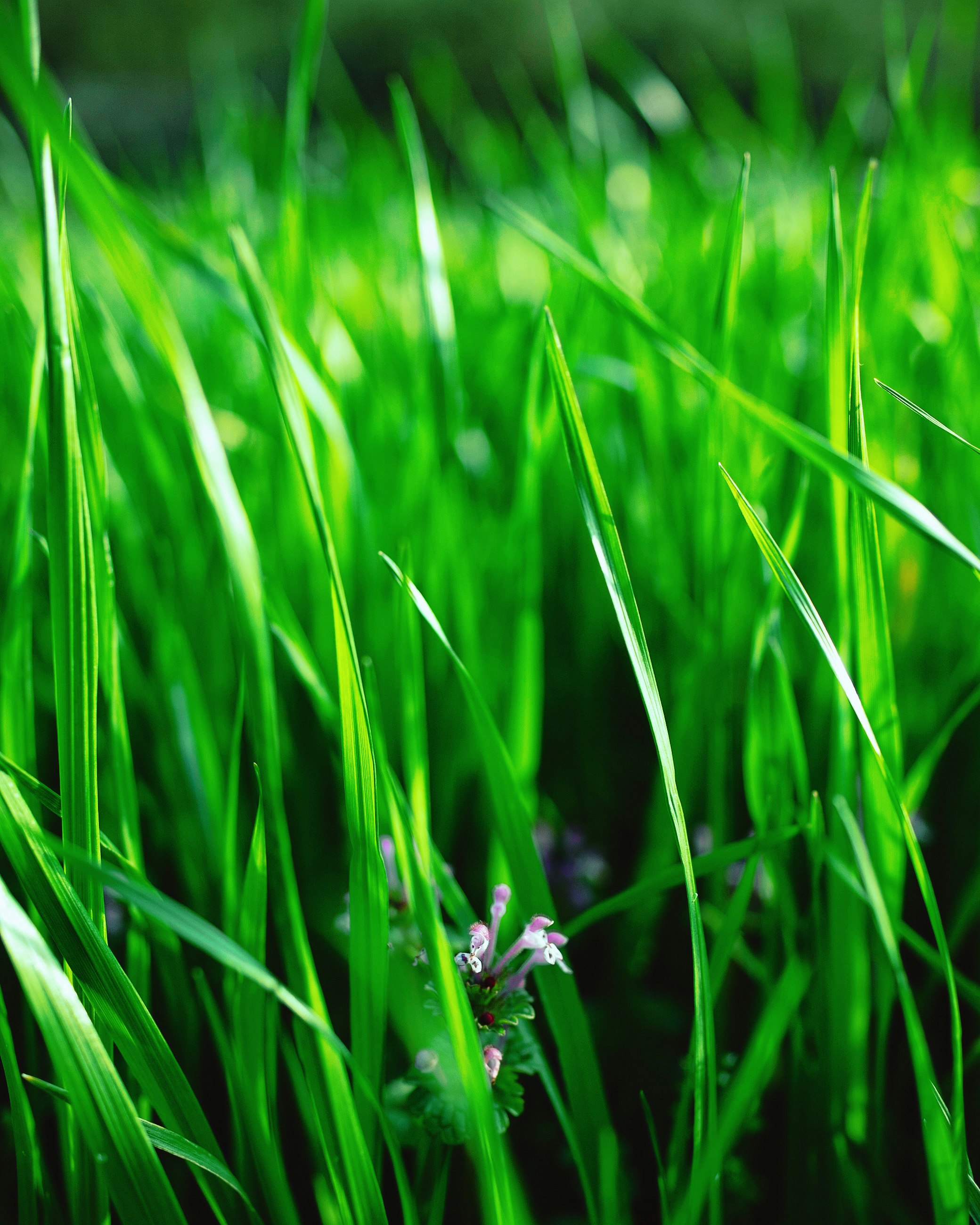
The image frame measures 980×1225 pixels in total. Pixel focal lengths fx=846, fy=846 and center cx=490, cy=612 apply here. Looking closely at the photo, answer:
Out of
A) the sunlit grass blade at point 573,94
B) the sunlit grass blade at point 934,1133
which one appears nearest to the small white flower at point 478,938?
the sunlit grass blade at point 934,1133

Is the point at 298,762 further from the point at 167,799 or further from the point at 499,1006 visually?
the point at 499,1006

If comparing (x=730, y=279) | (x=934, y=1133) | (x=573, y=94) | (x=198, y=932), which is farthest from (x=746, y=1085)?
(x=573, y=94)

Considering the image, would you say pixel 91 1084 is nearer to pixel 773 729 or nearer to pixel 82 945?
pixel 82 945

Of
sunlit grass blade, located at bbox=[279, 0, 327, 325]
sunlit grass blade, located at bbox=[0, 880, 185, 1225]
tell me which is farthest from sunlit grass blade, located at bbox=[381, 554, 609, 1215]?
sunlit grass blade, located at bbox=[279, 0, 327, 325]

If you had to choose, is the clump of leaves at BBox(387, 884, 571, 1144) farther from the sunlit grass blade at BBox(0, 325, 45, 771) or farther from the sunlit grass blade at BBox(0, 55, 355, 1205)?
the sunlit grass blade at BBox(0, 325, 45, 771)

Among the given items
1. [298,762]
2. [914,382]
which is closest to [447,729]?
[298,762]

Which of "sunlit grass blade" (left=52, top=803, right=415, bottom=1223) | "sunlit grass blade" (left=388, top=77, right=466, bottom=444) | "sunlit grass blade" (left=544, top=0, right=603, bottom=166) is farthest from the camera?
"sunlit grass blade" (left=544, top=0, right=603, bottom=166)

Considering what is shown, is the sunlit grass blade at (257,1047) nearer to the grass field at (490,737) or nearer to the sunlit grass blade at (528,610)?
the grass field at (490,737)
